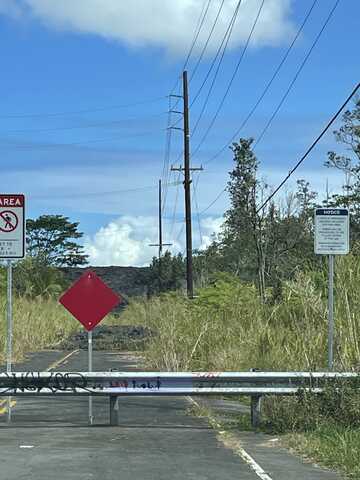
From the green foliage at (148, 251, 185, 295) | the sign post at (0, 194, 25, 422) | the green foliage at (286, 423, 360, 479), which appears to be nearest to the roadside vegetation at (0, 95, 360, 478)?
the green foliage at (286, 423, 360, 479)

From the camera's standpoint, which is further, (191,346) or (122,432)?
(191,346)

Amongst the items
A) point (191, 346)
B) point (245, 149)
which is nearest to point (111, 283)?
point (245, 149)

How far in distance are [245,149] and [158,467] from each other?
80.2ft

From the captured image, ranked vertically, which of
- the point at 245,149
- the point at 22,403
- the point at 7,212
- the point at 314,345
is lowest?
the point at 22,403

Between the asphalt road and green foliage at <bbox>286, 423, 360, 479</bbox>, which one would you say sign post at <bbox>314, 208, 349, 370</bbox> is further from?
the asphalt road

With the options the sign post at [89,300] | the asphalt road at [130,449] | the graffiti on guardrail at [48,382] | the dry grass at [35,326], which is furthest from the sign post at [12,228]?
the dry grass at [35,326]

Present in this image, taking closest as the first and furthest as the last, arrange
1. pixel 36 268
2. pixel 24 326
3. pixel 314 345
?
pixel 314 345 < pixel 24 326 < pixel 36 268

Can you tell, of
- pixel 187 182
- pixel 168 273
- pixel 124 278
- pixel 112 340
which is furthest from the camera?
pixel 124 278

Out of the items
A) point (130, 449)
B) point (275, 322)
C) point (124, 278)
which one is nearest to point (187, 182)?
point (275, 322)

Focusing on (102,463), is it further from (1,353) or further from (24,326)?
(24,326)

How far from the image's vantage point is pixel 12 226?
41.2 ft

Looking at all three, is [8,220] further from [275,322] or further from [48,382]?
[275,322]

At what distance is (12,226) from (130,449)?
175 inches

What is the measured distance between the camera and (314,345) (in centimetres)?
1370
